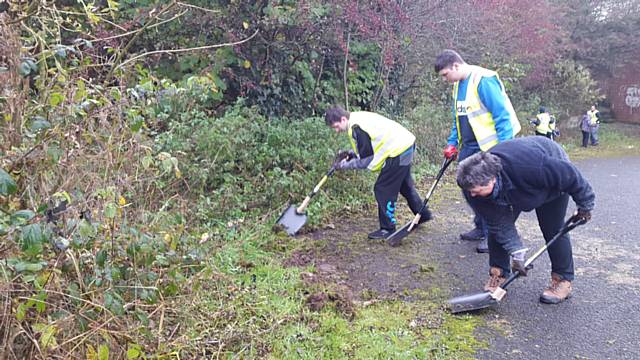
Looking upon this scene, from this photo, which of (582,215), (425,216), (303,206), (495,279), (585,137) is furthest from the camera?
(585,137)

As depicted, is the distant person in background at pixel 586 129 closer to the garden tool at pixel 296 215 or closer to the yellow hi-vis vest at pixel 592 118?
the yellow hi-vis vest at pixel 592 118

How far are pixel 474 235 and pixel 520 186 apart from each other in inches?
81.3

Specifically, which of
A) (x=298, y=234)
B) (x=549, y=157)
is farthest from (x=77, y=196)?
(x=298, y=234)

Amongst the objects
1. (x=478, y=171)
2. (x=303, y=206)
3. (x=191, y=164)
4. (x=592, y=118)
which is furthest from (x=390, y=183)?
(x=592, y=118)

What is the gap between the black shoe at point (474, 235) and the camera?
5.43m

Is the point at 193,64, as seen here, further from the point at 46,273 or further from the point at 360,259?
the point at 46,273

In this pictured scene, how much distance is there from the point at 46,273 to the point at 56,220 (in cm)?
35

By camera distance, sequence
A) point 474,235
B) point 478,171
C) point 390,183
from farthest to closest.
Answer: point 474,235, point 390,183, point 478,171

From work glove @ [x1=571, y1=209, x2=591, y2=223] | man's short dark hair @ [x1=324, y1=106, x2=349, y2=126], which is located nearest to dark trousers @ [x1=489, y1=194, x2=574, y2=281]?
work glove @ [x1=571, y1=209, x2=591, y2=223]

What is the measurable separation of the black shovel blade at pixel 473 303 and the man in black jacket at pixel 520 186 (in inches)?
12.9

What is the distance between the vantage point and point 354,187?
6871 millimetres

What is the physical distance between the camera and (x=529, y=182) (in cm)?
345

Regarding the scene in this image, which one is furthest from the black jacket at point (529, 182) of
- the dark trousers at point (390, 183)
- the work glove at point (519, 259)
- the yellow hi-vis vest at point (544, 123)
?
the yellow hi-vis vest at point (544, 123)

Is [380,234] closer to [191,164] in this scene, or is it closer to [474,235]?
[474,235]
